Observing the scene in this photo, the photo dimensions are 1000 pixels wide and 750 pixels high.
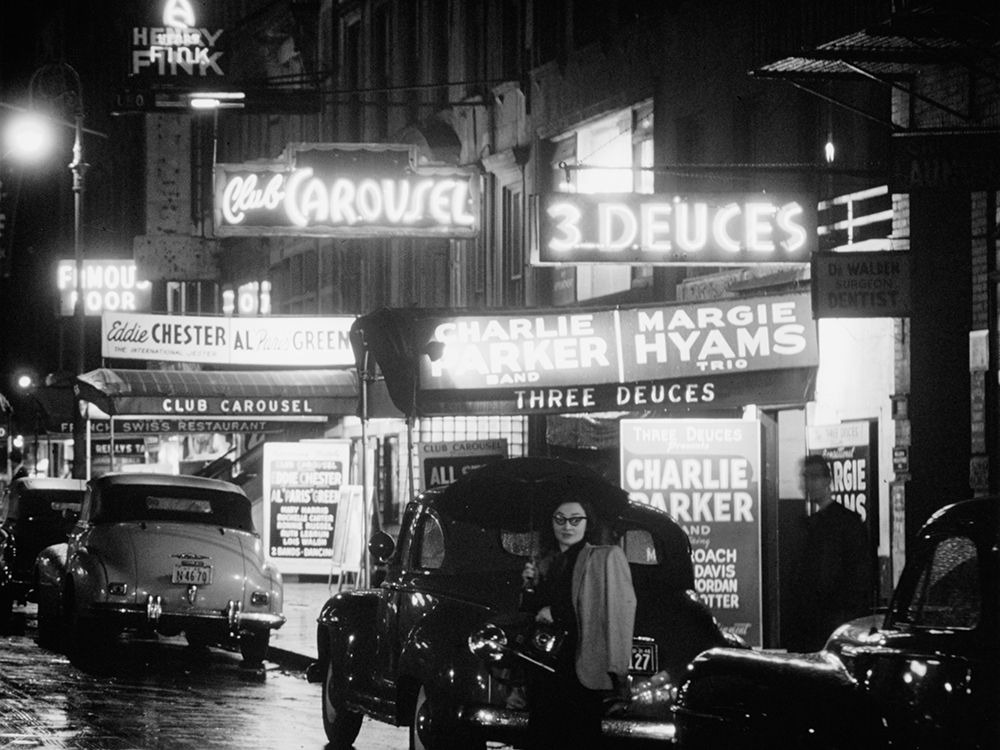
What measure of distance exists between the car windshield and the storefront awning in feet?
26.8

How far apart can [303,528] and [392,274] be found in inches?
233

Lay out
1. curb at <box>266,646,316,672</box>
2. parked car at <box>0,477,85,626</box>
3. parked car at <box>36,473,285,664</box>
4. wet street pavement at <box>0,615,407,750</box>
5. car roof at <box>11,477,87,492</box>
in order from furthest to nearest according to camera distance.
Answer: car roof at <box>11,477,87,492</box>, parked car at <box>0,477,85,626</box>, curb at <box>266,646,316,672</box>, parked car at <box>36,473,285,664</box>, wet street pavement at <box>0,615,407,750</box>

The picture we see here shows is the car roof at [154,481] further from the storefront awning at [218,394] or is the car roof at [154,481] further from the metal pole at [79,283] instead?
the metal pole at [79,283]

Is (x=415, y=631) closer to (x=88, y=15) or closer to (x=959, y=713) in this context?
(x=959, y=713)

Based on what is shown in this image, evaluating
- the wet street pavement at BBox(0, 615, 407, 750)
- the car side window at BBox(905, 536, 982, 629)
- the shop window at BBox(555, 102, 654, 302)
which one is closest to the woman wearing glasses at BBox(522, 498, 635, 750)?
the car side window at BBox(905, 536, 982, 629)

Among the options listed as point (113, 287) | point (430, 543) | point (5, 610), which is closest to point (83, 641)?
point (5, 610)

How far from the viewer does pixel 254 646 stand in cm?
1972

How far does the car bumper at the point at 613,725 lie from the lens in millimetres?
10219

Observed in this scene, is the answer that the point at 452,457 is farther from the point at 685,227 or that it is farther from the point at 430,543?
the point at 430,543

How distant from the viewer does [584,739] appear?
973 centimetres

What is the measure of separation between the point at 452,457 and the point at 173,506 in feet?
10.1

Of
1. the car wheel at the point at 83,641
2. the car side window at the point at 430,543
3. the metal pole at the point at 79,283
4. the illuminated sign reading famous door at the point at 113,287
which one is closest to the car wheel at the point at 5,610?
the car wheel at the point at 83,641

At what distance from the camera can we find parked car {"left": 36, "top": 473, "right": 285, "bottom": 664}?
1912 cm

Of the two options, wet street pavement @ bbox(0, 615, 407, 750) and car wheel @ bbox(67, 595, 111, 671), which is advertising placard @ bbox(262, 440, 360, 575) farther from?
car wheel @ bbox(67, 595, 111, 671)
